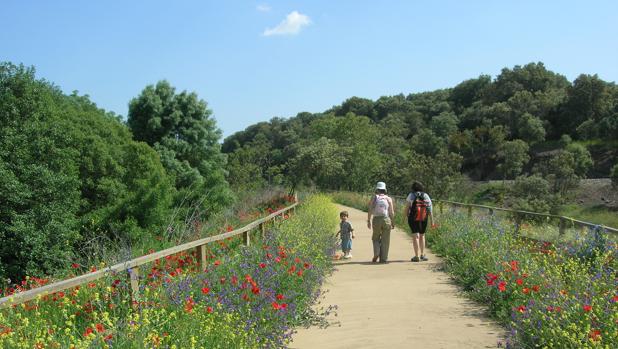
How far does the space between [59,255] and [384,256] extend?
11495 millimetres

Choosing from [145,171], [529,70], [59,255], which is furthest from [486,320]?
[529,70]

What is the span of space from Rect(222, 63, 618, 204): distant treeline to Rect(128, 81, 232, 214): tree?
5.88 meters

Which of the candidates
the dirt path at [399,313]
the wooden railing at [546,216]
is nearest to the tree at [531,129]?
the wooden railing at [546,216]

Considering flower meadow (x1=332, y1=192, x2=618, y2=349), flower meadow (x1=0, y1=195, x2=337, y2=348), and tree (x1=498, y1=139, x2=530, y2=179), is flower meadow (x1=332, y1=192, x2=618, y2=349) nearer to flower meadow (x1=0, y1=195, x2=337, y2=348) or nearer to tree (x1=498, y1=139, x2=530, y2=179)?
flower meadow (x1=0, y1=195, x2=337, y2=348)

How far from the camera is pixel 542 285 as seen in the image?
21.7 ft

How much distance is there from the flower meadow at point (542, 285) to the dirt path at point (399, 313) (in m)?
0.30

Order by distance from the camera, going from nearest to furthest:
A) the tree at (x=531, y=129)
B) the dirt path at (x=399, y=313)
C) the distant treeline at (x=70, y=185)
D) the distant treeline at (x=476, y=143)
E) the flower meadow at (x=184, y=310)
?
1. the flower meadow at (x=184, y=310)
2. the dirt path at (x=399, y=313)
3. the distant treeline at (x=70, y=185)
4. the distant treeline at (x=476, y=143)
5. the tree at (x=531, y=129)

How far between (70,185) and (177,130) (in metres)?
20.3

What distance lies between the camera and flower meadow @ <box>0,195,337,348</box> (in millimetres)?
3924

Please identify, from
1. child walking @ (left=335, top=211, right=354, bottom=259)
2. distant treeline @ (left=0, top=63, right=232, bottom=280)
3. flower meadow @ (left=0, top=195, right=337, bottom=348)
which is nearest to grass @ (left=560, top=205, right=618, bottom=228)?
distant treeline @ (left=0, top=63, right=232, bottom=280)

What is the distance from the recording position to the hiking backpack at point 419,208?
39.4 feet

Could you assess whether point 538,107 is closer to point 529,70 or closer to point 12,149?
point 529,70

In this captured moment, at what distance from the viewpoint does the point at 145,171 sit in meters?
29.3

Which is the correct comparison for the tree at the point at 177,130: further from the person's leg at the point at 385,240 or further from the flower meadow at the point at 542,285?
the flower meadow at the point at 542,285
